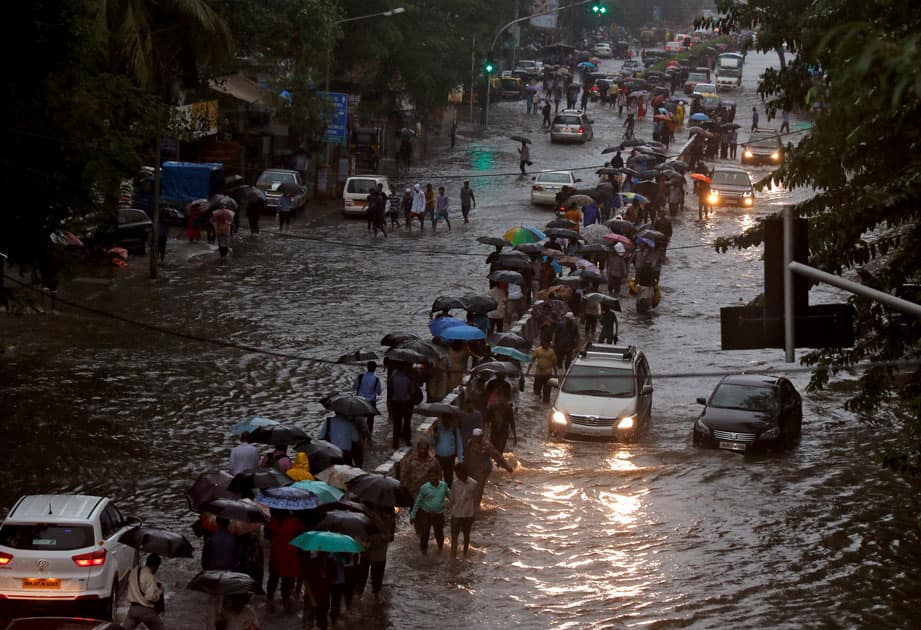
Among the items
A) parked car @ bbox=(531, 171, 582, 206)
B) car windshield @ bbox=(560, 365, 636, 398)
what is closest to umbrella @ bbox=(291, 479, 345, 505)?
car windshield @ bbox=(560, 365, 636, 398)

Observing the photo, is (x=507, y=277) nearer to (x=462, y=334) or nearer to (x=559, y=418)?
(x=462, y=334)

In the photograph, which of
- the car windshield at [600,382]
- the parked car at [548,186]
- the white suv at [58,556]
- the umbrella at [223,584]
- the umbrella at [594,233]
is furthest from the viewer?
the parked car at [548,186]

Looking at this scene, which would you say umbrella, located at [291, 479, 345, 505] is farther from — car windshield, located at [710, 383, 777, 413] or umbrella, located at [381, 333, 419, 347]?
car windshield, located at [710, 383, 777, 413]

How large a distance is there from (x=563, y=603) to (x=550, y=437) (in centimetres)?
848

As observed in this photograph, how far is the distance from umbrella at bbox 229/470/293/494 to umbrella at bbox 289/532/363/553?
4.83 feet

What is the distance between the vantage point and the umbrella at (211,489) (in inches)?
680

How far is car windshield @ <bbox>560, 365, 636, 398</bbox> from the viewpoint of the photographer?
26625 mm

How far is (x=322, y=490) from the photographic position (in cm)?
1689

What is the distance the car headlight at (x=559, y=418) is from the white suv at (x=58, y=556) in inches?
459

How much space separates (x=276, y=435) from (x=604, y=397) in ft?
28.4

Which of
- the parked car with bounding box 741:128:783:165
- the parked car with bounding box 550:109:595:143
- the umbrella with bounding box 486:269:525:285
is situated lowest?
the umbrella with bounding box 486:269:525:285

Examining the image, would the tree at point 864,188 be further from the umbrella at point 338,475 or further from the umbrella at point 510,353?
the umbrella at point 510,353

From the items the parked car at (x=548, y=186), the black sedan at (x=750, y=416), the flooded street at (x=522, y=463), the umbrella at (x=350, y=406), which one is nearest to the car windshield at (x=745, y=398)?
the black sedan at (x=750, y=416)

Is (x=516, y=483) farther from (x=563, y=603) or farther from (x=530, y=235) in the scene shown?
(x=530, y=235)
